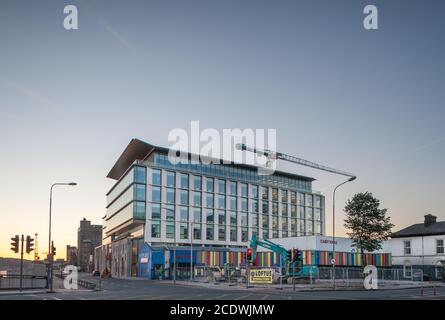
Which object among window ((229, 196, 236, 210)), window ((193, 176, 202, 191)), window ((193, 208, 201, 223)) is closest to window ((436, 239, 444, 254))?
window ((229, 196, 236, 210))

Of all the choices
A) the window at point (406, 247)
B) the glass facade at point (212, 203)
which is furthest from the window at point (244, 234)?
the window at point (406, 247)

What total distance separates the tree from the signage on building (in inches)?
620

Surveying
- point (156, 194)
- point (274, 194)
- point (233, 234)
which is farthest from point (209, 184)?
point (274, 194)

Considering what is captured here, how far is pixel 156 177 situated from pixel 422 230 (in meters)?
47.5

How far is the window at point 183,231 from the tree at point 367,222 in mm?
42001

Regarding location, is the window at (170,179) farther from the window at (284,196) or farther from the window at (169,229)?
the window at (284,196)

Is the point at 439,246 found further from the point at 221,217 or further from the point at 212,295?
the point at 212,295

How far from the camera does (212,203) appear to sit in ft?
352

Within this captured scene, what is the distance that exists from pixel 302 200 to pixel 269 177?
12150 millimetres

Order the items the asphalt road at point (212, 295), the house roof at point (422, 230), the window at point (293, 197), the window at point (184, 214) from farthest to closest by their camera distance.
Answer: the window at point (293, 197)
the window at point (184, 214)
the house roof at point (422, 230)
the asphalt road at point (212, 295)

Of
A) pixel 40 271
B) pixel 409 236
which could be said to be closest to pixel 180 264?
pixel 40 271

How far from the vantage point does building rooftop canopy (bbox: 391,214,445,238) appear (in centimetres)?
8150

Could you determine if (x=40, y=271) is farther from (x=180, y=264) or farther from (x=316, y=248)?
(x=316, y=248)

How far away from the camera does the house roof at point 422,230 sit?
81.2m
